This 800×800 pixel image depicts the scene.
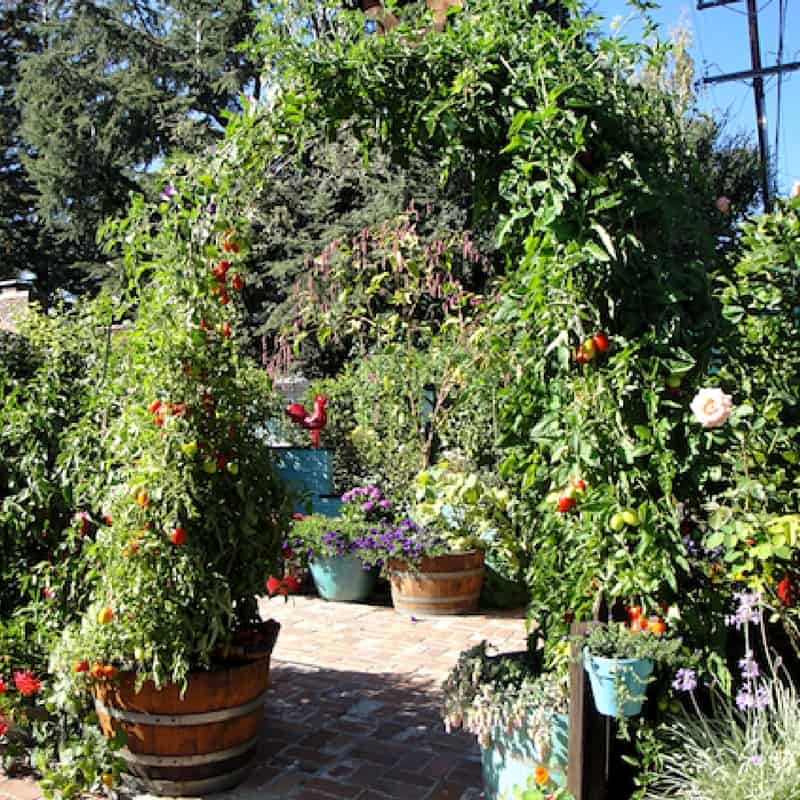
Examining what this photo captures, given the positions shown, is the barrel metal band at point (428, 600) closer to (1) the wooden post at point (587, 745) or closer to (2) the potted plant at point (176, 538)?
(2) the potted plant at point (176, 538)

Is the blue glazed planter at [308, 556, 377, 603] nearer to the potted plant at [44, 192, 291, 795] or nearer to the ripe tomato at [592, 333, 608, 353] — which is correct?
the potted plant at [44, 192, 291, 795]

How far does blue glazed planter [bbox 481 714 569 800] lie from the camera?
8.52 feet

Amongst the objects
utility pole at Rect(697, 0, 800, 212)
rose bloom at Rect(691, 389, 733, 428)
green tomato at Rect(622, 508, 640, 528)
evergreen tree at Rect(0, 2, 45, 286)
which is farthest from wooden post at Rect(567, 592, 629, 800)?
evergreen tree at Rect(0, 2, 45, 286)

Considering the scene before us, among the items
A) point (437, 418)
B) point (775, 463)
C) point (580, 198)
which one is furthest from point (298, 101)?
point (437, 418)

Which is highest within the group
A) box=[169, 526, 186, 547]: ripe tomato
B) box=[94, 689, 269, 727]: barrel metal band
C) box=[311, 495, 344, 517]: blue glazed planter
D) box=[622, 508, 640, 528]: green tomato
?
box=[622, 508, 640, 528]: green tomato

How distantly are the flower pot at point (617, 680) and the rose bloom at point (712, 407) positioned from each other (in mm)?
711

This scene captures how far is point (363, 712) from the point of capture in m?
4.04

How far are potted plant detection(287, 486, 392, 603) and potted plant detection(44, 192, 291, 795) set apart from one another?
288cm

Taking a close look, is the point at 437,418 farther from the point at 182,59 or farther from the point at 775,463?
the point at 182,59

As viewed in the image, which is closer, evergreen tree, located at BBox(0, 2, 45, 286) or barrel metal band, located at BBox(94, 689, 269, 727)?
barrel metal band, located at BBox(94, 689, 269, 727)

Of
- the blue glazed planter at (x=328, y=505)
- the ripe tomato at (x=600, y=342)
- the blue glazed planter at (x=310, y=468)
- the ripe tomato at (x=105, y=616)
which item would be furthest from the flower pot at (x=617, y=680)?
the blue glazed planter at (x=310, y=468)

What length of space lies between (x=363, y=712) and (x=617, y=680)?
2.01 meters

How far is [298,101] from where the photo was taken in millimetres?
2896

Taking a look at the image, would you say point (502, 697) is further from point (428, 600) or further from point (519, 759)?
point (428, 600)
